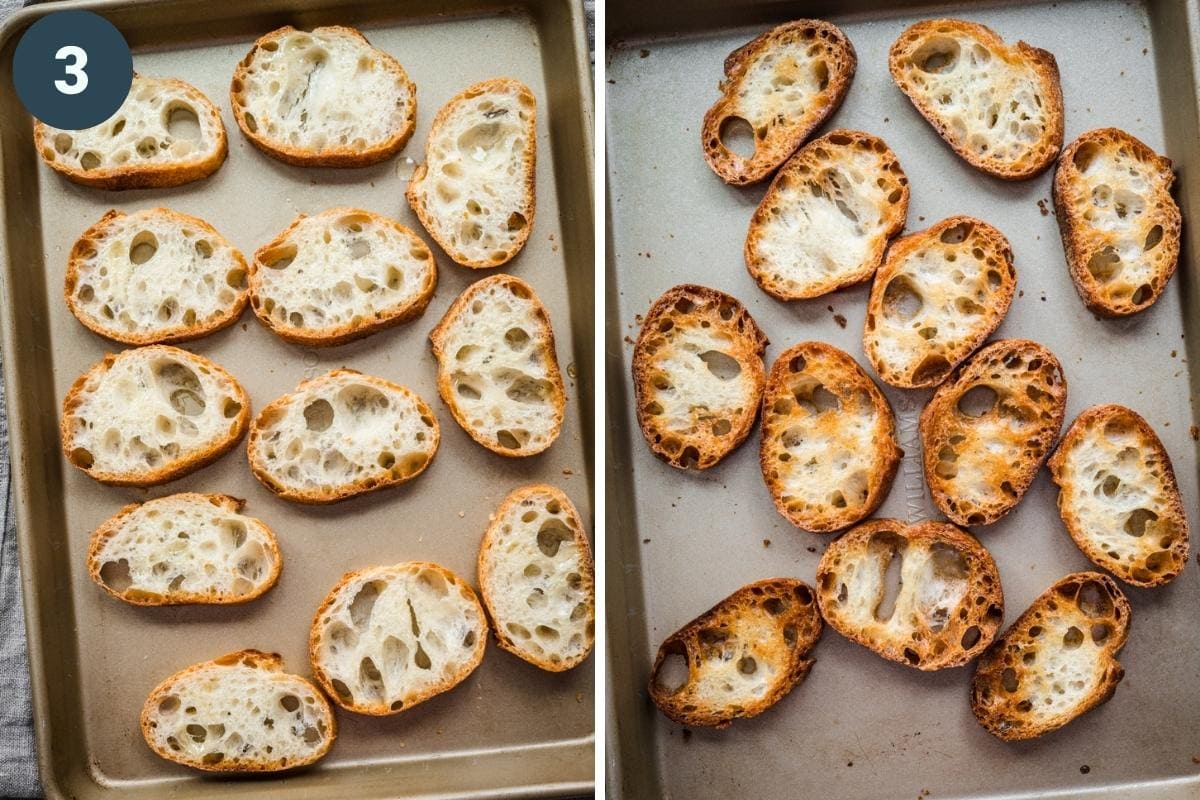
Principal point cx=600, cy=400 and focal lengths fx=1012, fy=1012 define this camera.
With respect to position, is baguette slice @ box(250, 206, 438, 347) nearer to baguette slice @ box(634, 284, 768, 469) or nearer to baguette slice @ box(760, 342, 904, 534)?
baguette slice @ box(634, 284, 768, 469)

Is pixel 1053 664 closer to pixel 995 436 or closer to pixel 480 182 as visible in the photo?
pixel 995 436

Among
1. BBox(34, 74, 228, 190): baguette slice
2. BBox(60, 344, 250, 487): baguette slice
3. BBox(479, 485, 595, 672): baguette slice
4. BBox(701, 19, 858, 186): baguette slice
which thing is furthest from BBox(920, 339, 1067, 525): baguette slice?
BBox(34, 74, 228, 190): baguette slice

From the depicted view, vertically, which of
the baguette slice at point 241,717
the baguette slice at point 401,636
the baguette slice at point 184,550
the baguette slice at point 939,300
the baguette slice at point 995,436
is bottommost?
the baguette slice at point 241,717

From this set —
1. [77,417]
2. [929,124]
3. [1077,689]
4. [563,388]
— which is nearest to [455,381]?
[563,388]

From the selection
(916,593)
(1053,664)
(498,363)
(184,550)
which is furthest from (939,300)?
(184,550)

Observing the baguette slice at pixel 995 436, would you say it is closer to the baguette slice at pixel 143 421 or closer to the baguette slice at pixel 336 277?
the baguette slice at pixel 336 277

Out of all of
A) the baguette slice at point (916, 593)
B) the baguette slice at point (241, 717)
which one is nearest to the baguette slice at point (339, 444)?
the baguette slice at point (241, 717)
